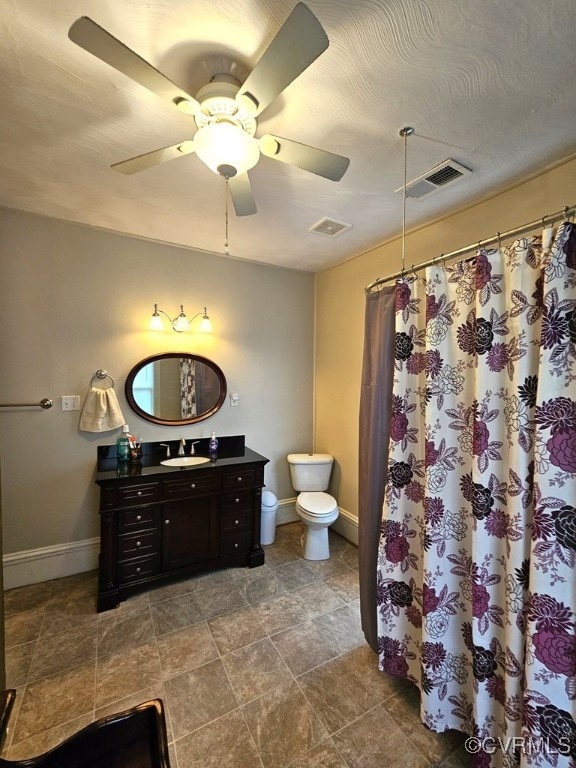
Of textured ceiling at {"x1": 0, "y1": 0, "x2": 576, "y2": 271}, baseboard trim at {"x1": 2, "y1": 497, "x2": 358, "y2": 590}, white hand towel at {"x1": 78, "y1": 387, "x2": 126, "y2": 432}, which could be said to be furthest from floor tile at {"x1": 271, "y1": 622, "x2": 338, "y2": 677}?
textured ceiling at {"x1": 0, "y1": 0, "x2": 576, "y2": 271}

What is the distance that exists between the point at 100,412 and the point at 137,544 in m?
0.99

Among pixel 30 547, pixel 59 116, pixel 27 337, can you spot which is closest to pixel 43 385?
pixel 27 337

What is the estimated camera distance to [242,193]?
145 cm

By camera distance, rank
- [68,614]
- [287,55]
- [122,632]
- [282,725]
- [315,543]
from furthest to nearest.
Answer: [315,543] → [68,614] → [122,632] → [282,725] → [287,55]

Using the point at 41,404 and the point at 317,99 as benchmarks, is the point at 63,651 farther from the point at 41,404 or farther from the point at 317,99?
the point at 317,99

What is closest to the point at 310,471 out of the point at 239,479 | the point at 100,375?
the point at 239,479

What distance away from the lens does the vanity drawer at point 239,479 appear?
241 cm

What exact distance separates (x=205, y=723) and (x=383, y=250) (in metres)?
3.07

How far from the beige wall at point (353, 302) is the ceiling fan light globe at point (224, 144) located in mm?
1232

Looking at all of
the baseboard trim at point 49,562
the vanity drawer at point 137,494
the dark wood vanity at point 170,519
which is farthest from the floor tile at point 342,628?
the baseboard trim at point 49,562

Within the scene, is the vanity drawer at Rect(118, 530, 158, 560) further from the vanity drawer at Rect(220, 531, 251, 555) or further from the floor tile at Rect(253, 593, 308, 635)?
the floor tile at Rect(253, 593, 308, 635)

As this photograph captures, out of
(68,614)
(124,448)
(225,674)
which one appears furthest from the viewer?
(124,448)

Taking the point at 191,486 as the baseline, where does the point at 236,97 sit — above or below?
above

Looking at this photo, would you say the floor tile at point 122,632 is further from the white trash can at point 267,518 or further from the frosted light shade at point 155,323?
the frosted light shade at point 155,323
